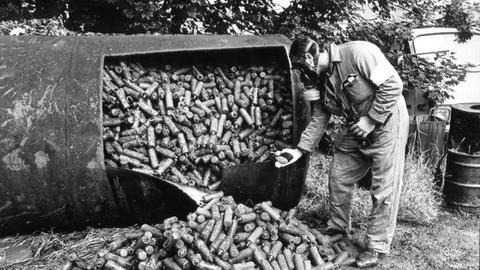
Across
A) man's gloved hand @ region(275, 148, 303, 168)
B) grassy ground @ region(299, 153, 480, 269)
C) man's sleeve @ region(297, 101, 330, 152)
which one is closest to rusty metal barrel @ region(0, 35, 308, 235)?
man's gloved hand @ region(275, 148, 303, 168)

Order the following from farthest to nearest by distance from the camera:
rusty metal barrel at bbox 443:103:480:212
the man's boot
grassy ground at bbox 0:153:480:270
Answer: rusty metal barrel at bbox 443:103:480:212 → grassy ground at bbox 0:153:480:270 → the man's boot

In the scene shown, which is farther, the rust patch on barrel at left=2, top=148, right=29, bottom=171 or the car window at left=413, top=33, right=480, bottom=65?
the car window at left=413, top=33, right=480, bottom=65

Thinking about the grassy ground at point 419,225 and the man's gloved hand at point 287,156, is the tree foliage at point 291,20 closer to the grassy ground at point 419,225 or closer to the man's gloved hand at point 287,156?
the grassy ground at point 419,225

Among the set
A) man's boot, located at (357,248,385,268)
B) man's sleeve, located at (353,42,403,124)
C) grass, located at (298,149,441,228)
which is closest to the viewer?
man's sleeve, located at (353,42,403,124)

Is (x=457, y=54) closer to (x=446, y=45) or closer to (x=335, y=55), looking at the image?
(x=446, y=45)

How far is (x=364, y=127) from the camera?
435cm

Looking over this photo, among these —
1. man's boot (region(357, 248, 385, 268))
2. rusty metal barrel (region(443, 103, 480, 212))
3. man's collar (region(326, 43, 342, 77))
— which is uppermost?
man's collar (region(326, 43, 342, 77))

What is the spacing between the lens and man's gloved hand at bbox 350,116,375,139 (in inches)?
171

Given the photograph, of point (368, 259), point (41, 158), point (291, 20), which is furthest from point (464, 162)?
point (41, 158)

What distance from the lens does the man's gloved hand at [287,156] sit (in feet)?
16.1

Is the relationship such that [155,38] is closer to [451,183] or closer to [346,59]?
[346,59]

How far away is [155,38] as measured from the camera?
17.0 feet

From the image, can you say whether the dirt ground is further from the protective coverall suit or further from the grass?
the protective coverall suit

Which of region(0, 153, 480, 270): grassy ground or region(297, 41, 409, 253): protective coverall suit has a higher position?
region(297, 41, 409, 253): protective coverall suit
